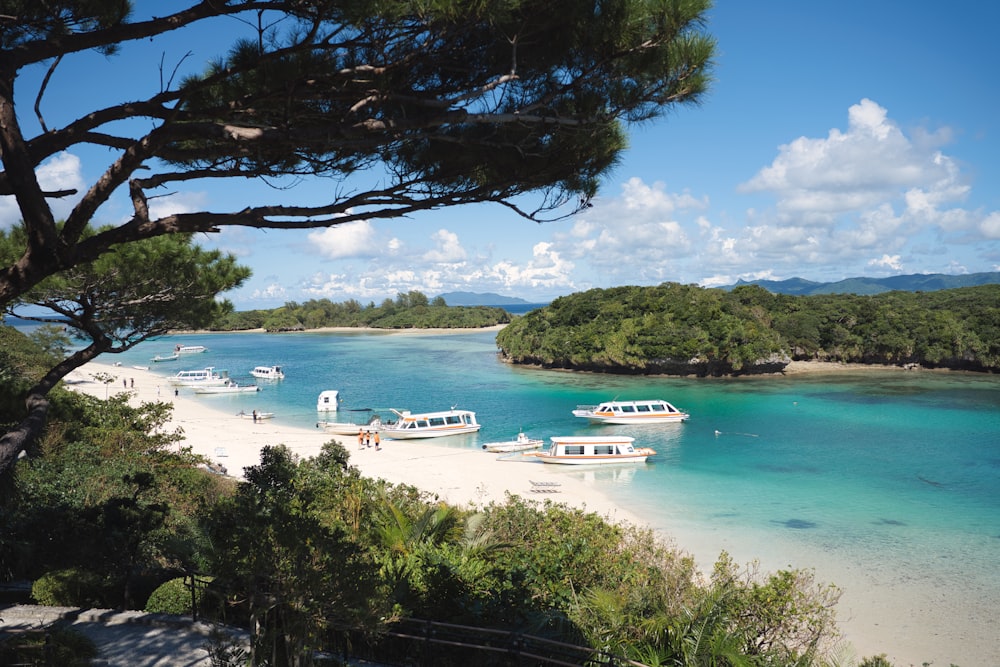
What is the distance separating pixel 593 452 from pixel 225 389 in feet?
103

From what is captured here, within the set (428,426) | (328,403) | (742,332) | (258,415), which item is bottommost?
(428,426)

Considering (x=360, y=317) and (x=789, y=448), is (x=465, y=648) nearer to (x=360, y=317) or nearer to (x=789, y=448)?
(x=789, y=448)

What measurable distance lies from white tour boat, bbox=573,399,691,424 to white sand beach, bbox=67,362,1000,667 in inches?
342

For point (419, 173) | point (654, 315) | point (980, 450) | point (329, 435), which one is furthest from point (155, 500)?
point (654, 315)

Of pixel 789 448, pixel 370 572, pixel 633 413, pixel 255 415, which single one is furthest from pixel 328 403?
pixel 370 572

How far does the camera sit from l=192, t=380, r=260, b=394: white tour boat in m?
45.5

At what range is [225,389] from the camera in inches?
1791

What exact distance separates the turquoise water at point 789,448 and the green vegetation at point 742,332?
2.39 m

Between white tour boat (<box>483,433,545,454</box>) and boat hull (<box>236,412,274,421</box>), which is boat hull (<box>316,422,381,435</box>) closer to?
boat hull (<box>236,412,274,421</box>)

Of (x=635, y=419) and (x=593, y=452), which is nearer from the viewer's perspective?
(x=593, y=452)

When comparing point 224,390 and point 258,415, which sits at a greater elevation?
point 224,390

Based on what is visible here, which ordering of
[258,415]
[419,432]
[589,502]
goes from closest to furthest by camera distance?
[589,502], [419,432], [258,415]

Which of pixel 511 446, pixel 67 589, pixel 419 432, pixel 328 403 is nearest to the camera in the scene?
pixel 67 589

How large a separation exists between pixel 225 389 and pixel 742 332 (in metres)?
40.5
